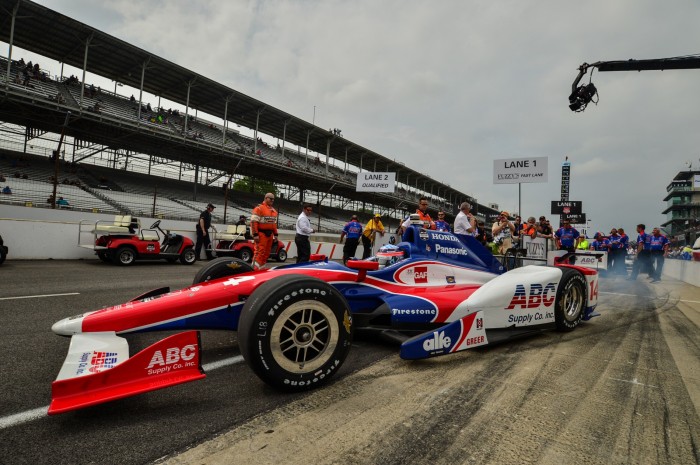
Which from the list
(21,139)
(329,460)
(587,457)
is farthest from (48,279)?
(21,139)

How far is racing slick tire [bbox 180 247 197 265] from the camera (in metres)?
10.4

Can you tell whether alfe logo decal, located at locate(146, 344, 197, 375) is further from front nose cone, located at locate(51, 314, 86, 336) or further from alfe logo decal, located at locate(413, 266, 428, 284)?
alfe logo decal, located at locate(413, 266, 428, 284)

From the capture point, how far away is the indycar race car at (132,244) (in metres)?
9.07

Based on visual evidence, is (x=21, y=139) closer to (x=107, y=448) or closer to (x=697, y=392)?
(x=107, y=448)

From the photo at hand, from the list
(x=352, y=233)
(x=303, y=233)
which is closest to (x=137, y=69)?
(x=352, y=233)

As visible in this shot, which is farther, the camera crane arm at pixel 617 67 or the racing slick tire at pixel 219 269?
the camera crane arm at pixel 617 67

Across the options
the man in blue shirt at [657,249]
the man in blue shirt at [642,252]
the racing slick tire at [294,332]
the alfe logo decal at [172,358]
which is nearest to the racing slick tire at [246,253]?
the racing slick tire at [294,332]

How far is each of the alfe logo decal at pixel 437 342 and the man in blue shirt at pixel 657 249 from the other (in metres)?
11.7

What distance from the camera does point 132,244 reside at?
30.3 feet

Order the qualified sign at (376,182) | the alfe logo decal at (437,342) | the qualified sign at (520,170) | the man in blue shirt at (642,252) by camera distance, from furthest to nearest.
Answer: the qualified sign at (376,182)
the man in blue shirt at (642,252)
the qualified sign at (520,170)
the alfe logo decal at (437,342)

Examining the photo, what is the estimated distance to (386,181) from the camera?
18.2m

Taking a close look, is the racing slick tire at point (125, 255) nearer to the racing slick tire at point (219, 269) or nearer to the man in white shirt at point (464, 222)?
the racing slick tire at point (219, 269)

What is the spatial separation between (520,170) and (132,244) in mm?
10558

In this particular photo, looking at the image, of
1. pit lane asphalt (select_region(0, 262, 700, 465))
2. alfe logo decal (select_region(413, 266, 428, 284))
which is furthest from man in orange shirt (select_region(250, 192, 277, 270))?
alfe logo decal (select_region(413, 266, 428, 284))
